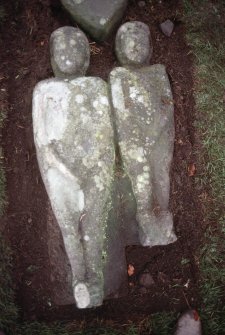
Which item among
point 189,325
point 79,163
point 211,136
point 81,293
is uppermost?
point 79,163

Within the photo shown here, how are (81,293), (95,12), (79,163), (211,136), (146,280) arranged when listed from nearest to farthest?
1. (81,293)
2. (79,163)
3. (95,12)
4. (146,280)
5. (211,136)

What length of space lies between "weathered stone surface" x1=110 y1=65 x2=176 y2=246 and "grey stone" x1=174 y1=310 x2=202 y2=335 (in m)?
0.69

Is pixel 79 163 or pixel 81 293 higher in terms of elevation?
pixel 79 163

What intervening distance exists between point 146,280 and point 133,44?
167 cm

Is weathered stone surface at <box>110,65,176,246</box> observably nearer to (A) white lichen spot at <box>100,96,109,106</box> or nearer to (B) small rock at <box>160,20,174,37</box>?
(A) white lichen spot at <box>100,96,109,106</box>

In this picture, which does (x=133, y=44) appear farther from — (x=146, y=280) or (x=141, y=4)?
(x=146, y=280)

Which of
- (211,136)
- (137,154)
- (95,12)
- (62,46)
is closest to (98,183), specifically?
(137,154)

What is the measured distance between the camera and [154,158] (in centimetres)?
296

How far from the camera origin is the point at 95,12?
3.12m

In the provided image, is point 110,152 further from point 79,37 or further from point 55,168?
point 79,37

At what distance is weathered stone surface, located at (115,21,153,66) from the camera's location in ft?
9.78

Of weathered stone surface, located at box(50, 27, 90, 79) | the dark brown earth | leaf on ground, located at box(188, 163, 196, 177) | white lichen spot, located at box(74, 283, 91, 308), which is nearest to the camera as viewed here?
white lichen spot, located at box(74, 283, 91, 308)

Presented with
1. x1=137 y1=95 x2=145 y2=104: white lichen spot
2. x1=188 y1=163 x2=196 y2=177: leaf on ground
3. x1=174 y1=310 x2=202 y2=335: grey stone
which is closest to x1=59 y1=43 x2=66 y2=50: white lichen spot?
x1=137 y1=95 x2=145 y2=104: white lichen spot

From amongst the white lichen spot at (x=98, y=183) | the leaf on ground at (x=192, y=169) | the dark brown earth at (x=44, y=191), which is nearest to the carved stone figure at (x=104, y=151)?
the white lichen spot at (x=98, y=183)
